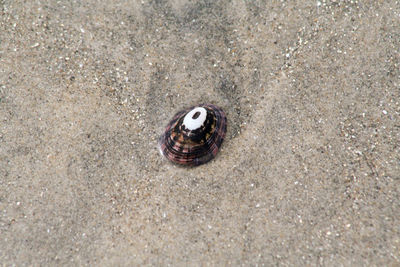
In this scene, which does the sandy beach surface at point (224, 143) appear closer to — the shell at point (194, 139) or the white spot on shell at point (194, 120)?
the shell at point (194, 139)

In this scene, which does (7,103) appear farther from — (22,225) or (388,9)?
(388,9)

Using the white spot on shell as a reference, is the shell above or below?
below

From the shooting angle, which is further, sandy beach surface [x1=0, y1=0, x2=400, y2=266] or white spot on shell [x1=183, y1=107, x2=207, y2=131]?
white spot on shell [x1=183, y1=107, x2=207, y2=131]

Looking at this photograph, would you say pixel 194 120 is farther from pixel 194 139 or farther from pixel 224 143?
pixel 224 143

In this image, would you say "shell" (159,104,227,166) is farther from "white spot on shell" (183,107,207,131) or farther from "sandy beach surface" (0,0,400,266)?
"sandy beach surface" (0,0,400,266)

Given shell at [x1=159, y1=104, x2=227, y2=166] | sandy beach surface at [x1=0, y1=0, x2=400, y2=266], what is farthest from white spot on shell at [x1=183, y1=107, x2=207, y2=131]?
sandy beach surface at [x1=0, y1=0, x2=400, y2=266]

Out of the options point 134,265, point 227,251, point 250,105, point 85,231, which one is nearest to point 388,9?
point 250,105
